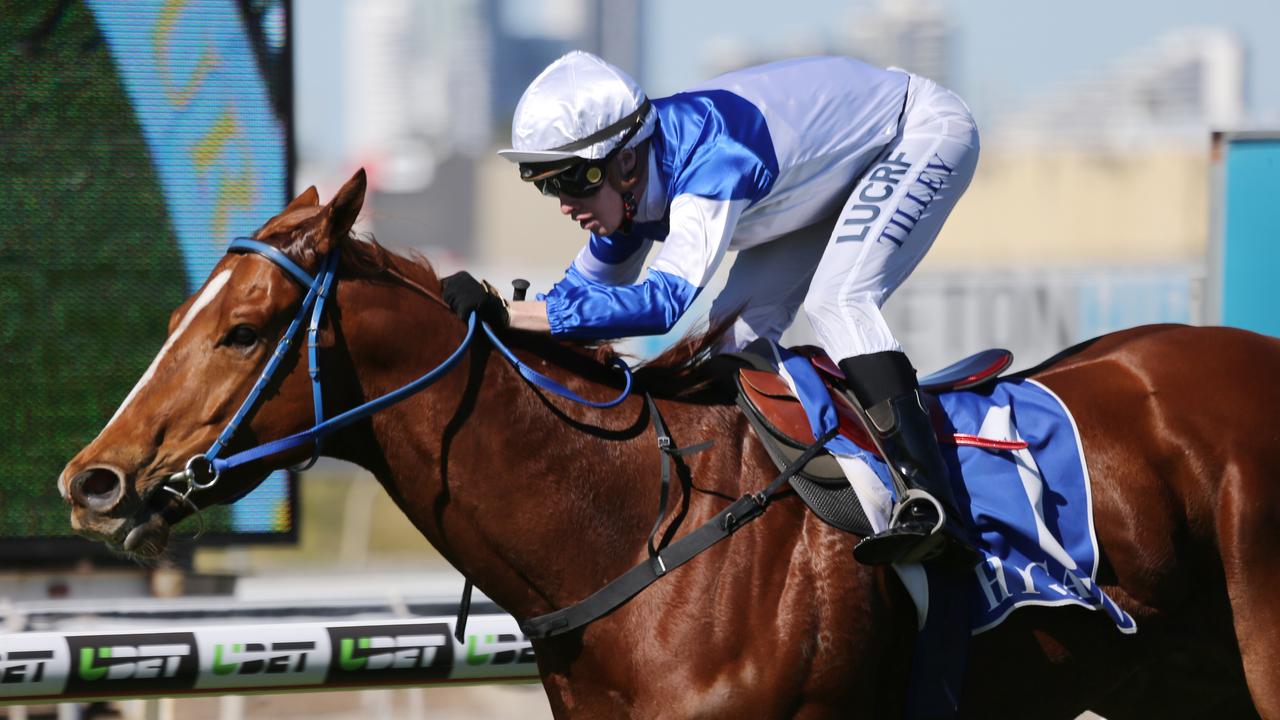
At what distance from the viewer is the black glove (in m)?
2.95

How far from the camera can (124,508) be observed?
268 centimetres

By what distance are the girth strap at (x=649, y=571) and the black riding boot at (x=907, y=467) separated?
229 millimetres

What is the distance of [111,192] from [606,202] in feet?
6.37

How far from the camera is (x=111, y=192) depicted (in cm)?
440

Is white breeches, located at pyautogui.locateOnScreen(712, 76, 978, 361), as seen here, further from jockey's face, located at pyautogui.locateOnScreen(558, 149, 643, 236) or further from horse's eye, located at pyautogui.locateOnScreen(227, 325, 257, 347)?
horse's eye, located at pyautogui.locateOnScreen(227, 325, 257, 347)

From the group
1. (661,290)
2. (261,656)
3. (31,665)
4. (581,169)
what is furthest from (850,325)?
(31,665)

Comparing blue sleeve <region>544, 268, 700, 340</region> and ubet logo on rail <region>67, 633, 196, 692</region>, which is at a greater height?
blue sleeve <region>544, 268, 700, 340</region>

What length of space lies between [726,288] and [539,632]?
0.93m

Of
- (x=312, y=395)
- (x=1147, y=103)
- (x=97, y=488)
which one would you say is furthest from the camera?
(x=1147, y=103)

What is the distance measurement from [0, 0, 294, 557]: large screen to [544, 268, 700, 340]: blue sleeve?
6.00 ft

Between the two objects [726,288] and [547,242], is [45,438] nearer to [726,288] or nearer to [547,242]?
[726,288]

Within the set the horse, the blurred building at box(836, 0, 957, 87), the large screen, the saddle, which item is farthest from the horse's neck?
the blurred building at box(836, 0, 957, 87)

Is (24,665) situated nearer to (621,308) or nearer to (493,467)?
(493,467)

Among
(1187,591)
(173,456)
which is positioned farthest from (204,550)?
(1187,591)
